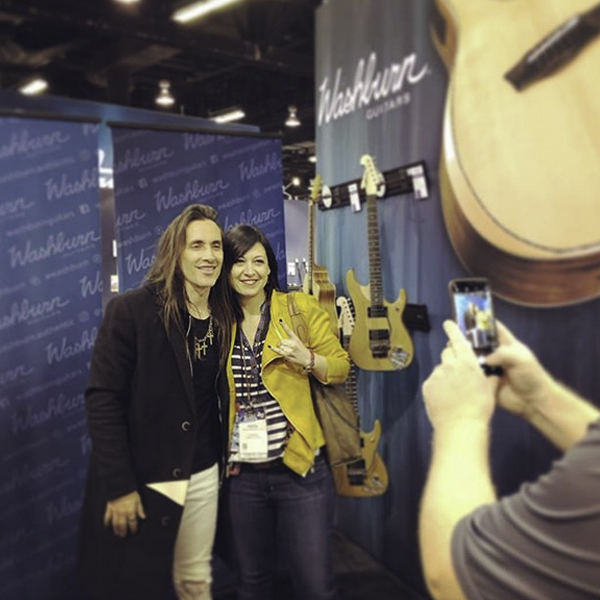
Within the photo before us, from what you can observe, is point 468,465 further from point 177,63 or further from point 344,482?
point 177,63

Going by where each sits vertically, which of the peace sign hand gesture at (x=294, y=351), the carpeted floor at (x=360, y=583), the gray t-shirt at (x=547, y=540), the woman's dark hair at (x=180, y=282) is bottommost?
the carpeted floor at (x=360, y=583)

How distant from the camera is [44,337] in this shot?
97.3 inches

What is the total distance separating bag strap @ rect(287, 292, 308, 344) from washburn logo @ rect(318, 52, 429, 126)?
3.06 feet

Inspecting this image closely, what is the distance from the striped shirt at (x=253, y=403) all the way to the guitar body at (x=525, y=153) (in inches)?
29.7

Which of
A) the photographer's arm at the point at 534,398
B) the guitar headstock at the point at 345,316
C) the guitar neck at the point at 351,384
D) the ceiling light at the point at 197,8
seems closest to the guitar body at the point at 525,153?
the photographer's arm at the point at 534,398

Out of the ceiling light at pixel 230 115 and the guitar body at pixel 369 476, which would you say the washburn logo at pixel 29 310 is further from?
the ceiling light at pixel 230 115

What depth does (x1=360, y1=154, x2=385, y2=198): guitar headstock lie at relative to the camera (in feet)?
8.34

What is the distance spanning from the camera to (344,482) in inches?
105

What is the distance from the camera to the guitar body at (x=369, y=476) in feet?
8.73

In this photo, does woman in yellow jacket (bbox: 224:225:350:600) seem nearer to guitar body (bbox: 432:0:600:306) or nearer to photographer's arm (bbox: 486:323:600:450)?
guitar body (bbox: 432:0:600:306)

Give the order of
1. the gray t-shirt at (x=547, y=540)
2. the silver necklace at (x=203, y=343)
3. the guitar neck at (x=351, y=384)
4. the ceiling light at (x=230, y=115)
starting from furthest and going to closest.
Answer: the ceiling light at (x=230, y=115) → the guitar neck at (x=351, y=384) → the silver necklace at (x=203, y=343) → the gray t-shirt at (x=547, y=540)

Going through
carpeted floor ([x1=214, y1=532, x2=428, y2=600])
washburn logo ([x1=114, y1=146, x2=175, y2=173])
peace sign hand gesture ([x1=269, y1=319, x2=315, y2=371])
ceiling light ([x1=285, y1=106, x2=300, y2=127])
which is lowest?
carpeted floor ([x1=214, y1=532, x2=428, y2=600])

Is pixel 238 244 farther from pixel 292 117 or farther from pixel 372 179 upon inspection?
pixel 292 117

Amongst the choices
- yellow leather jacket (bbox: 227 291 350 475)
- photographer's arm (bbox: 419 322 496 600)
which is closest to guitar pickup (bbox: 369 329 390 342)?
yellow leather jacket (bbox: 227 291 350 475)
